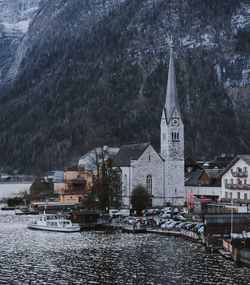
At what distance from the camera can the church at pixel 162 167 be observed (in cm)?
13075

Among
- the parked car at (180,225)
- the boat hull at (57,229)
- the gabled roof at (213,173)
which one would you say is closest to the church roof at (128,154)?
the gabled roof at (213,173)

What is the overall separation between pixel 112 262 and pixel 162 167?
2510 inches

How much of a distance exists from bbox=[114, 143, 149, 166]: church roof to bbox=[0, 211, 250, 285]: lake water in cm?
3878

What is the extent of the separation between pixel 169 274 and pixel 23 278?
11.9m

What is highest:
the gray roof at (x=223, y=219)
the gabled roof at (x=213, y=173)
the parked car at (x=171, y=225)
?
the gabled roof at (x=213, y=173)

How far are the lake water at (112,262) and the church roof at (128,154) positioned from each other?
127 feet

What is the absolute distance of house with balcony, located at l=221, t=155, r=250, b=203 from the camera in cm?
11425

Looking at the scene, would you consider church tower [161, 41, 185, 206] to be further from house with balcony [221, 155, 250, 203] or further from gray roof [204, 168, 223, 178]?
house with balcony [221, 155, 250, 203]

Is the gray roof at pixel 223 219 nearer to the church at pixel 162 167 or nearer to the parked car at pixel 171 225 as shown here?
the parked car at pixel 171 225

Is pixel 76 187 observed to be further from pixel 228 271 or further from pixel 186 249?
pixel 228 271

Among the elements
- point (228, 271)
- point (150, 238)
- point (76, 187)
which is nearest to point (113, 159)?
point (76, 187)

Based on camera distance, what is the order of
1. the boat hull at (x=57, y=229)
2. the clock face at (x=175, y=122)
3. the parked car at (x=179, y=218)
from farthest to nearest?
1. the clock face at (x=175, y=122)
2. the parked car at (x=179, y=218)
3. the boat hull at (x=57, y=229)

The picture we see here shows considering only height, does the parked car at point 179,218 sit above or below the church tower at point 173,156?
below

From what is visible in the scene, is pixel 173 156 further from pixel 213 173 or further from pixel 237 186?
pixel 237 186
